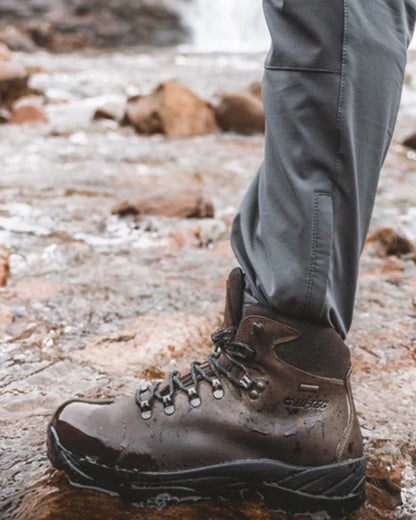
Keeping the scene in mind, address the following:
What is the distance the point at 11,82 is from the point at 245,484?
24.4 feet

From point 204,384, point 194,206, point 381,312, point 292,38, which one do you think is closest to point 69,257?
point 194,206

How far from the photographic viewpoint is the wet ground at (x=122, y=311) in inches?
44.5

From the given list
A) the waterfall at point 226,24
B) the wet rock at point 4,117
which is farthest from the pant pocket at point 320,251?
the waterfall at point 226,24

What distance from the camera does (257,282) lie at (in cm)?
110

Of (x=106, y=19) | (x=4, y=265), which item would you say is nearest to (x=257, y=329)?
(x=4, y=265)

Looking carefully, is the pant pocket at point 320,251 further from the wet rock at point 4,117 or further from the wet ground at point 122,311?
the wet rock at point 4,117

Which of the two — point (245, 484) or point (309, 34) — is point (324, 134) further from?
point (245, 484)

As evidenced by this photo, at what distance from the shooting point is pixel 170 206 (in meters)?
3.15

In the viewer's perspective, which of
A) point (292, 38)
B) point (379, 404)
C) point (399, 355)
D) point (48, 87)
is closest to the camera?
point (292, 38)

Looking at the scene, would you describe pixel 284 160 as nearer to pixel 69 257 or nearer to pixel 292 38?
pixel 292 38

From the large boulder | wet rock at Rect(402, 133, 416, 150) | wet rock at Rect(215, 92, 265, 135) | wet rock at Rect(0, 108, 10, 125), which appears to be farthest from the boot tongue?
the large boulder

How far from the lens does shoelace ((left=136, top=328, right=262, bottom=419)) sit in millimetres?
1100

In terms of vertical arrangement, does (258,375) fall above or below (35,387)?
above

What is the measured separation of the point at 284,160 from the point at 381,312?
107 centimetres
